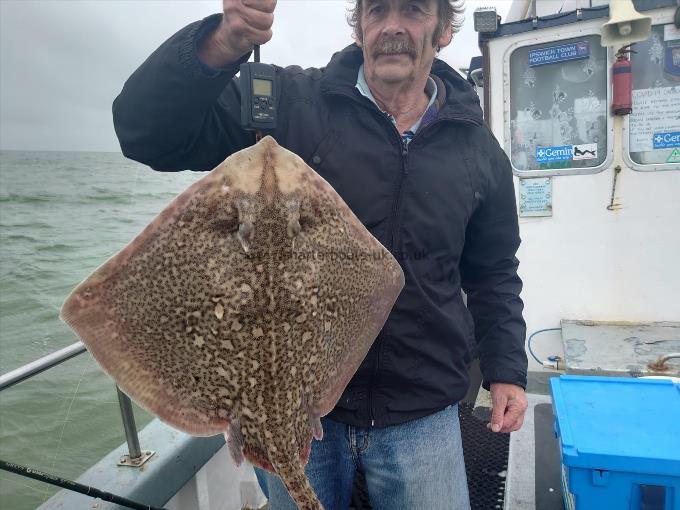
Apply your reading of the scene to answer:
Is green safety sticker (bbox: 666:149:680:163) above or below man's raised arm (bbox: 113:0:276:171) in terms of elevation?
below

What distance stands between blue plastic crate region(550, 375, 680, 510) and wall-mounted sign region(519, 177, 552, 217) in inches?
113

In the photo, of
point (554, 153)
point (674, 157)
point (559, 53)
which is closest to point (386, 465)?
point (554, 153)

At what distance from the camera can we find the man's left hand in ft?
8.49

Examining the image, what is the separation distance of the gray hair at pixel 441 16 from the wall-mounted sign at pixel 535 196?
3.01m

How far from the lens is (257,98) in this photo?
1.92 metres

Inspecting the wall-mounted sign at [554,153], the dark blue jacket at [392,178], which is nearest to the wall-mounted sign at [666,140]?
the wall-mounted sign at [554,153]

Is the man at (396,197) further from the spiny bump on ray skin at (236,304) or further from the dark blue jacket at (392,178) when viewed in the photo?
the spiny bump on ray skin at (236,304)

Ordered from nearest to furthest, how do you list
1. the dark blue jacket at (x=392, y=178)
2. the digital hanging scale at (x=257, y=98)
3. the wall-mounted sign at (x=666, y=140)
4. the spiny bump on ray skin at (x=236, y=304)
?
the spiny bump on ray skin at (x=236, y=304) < the digital hanging scale at (x=257, y=98) < the dark blue jacket at (x=392, y=178) < the wall-mounted sign at (x=666, y=140)

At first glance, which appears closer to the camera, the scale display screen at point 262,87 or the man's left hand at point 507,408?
the scale display screen at point 262,87

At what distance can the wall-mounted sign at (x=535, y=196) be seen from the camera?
5.47 metres

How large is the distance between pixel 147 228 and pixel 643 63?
525 cm

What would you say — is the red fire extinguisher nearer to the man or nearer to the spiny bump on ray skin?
the man

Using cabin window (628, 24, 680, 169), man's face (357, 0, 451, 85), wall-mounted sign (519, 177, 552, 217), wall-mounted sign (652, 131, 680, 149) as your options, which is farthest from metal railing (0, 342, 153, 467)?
wall-mounted sign (652, 131, 680, 149)

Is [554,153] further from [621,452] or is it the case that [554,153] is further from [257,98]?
[257,98]
